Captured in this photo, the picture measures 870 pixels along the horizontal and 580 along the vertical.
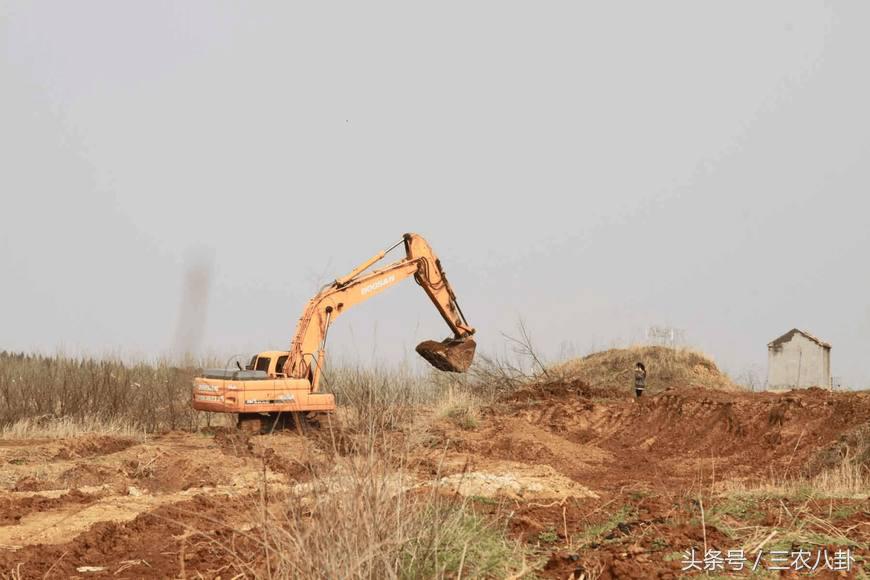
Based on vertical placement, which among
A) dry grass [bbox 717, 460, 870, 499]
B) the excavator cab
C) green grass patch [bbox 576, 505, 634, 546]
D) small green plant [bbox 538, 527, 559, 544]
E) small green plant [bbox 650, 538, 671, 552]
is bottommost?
small green plant [bbox 538, 527, 559, 544]

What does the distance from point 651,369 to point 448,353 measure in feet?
38.2

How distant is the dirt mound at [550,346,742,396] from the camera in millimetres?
24672

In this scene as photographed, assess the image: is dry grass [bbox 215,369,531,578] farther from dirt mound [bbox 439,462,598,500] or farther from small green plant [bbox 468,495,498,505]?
dirt mound [bbox 439,462,598,500]

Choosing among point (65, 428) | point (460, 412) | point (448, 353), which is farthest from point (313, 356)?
point (65, 428)

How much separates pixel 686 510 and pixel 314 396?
8.27 meters

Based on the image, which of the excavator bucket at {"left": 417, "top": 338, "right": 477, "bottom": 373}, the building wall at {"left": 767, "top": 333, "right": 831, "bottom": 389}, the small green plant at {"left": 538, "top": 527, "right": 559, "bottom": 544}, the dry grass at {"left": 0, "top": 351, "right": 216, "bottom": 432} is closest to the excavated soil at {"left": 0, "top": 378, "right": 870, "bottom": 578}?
the small green plant at {"left": 538, "top": 527, "right": 559, "bottom": 544}

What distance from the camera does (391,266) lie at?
16.1 metres

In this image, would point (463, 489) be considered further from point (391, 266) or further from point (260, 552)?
point (391, 266)

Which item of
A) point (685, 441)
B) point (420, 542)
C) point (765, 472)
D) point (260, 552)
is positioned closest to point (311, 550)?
point (420, 542)

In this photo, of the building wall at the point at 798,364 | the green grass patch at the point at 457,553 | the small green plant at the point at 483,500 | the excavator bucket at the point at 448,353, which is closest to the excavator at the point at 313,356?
the excavator bucket at the point at 448,353

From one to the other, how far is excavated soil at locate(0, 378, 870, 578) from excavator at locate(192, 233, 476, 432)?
0.63 m

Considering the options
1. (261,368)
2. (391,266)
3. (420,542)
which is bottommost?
(420,542)

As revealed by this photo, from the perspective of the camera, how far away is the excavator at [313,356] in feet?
46.0

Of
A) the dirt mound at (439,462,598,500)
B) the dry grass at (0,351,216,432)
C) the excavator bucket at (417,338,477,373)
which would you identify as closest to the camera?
the dirt mound at (439,462,598,500)
